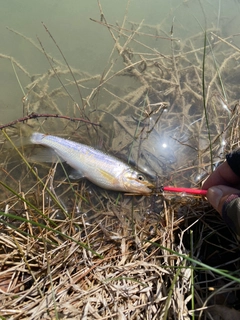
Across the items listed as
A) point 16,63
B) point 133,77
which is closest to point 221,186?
point 133,77

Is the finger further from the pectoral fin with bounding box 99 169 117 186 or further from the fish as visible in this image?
the pectoral fin with bounding box 99 169 117 186

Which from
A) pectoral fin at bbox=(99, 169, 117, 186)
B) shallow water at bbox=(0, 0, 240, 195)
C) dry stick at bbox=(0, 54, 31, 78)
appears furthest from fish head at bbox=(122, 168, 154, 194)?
dry stick at bbox=(0, 54, 31, 78)

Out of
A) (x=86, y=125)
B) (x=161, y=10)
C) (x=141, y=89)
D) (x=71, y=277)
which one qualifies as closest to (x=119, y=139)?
(x=86, y=125)

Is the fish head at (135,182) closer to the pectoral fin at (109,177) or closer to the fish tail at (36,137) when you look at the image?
the pectoral fin at (109,177)

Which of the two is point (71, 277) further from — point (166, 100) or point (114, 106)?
point (166, 100)

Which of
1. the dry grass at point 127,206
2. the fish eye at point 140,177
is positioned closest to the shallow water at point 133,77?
the dry grass at point 127,206

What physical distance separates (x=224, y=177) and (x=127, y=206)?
3.92ft

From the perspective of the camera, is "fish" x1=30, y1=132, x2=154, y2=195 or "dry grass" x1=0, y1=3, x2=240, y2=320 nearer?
"dry grass" x1=0, y1=3, x2=240, y2=320

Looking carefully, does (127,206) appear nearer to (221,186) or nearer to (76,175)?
(76,175)

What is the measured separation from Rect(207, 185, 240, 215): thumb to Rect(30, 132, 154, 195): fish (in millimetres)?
891

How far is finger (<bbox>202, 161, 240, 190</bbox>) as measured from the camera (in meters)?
2.53

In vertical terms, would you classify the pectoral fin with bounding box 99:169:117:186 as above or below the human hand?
below

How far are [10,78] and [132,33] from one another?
6.93 ft

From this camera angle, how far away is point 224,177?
8.50 feet
